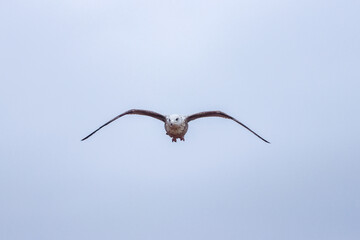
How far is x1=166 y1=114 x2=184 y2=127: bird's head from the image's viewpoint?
71.5 feet

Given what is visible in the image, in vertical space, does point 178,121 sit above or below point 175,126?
above

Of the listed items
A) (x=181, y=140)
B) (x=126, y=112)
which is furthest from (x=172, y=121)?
(x=126, y=112)

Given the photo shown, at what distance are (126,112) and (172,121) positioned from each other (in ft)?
9.97

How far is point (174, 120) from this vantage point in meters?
21.8

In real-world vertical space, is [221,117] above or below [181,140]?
above

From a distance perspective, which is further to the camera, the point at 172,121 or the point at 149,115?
the point at 149,115

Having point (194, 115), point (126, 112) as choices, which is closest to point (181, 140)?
point (194, 115)

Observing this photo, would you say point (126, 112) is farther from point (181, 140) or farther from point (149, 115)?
point (181, 140)

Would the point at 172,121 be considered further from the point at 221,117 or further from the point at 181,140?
the point at 221,117

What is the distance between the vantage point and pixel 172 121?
21812 mm

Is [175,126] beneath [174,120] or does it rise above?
beneath

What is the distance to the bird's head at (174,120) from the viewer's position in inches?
858

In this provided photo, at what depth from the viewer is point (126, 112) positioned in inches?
934

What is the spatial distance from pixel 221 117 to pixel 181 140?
101 inches
